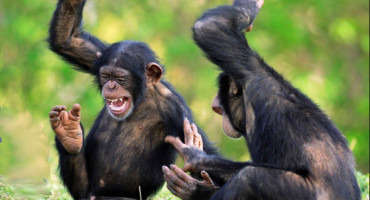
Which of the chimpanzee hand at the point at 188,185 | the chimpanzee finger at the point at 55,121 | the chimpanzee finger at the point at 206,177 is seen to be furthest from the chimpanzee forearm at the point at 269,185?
the chimpanzee finger at the point at 55,121

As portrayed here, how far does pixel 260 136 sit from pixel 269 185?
0.64m

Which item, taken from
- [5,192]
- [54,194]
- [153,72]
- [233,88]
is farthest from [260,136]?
[54,194]

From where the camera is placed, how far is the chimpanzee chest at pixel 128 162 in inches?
276

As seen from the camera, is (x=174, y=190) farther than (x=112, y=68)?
No

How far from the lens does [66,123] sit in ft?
21.3

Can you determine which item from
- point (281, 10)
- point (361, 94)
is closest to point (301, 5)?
point (281, 10)

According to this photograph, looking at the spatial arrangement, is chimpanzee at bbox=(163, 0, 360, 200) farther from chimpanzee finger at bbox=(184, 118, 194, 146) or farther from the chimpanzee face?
the chimpanzee face

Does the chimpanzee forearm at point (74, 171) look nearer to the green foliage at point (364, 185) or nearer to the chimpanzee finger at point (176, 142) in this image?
the chimpanzee finger at point (176, 142)

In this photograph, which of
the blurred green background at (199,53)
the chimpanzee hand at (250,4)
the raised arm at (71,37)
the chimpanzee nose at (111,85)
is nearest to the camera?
the chimpanzee hand at (250,4)

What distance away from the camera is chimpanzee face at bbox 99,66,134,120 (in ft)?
22.4

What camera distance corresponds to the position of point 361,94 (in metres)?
22.2

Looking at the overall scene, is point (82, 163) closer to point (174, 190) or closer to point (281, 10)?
point (174, 190)

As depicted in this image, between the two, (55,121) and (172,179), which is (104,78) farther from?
(172,179)

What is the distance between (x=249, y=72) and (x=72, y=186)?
2392 mm
